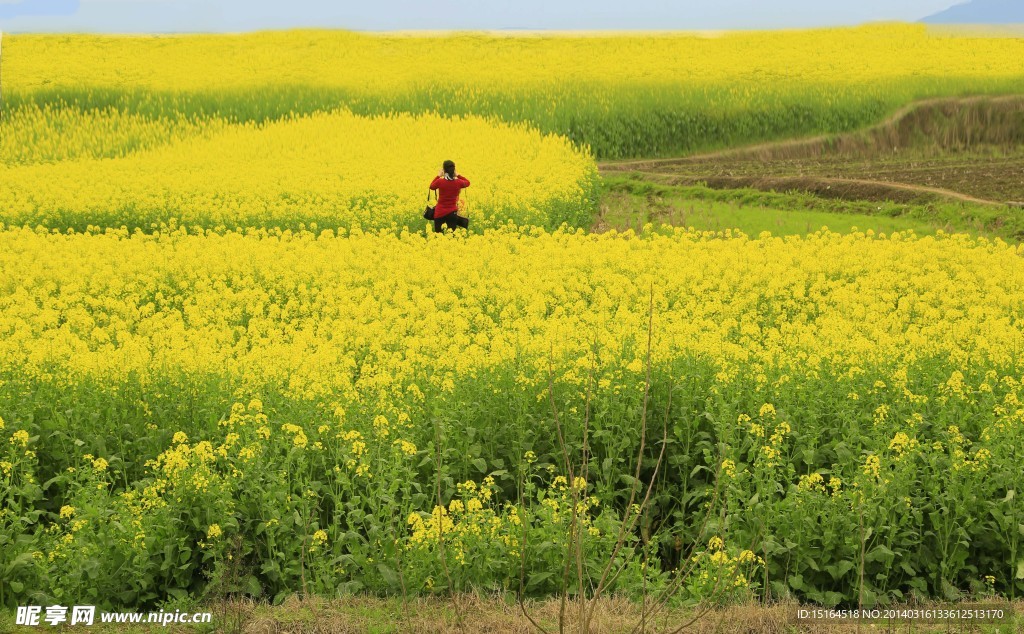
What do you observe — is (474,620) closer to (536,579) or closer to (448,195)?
(536,579)

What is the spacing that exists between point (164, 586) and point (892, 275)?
10.6m


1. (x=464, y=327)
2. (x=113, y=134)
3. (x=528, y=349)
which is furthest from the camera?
(x=113, y=134)

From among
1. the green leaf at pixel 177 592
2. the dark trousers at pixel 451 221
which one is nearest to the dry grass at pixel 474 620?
the green leaf at pixel 177 592

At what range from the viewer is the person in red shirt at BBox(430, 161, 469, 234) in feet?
57.1

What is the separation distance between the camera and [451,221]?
17969mm

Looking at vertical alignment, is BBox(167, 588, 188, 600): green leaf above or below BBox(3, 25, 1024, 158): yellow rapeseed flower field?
below

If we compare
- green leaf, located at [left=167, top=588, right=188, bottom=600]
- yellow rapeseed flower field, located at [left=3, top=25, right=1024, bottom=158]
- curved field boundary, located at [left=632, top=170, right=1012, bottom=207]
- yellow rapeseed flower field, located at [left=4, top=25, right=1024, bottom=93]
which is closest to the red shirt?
green leaf, located at [left=167, top=588, right=188, bottom=600]

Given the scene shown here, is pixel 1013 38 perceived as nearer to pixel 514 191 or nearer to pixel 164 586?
pixel 514 191

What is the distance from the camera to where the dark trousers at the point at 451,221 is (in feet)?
58.6

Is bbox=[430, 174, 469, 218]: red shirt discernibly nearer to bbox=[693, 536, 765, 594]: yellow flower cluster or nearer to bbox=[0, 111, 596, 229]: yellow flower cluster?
bbox=[0, 111, 596, 229]: yellow flower cluster

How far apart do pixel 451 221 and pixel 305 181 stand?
555cm

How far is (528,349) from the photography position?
10.2 meters

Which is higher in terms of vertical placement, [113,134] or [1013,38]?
[1013,38]

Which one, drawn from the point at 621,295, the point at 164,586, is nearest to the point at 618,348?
the point at 621,295
